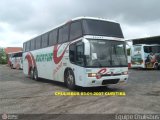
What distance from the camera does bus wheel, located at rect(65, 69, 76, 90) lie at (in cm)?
1212

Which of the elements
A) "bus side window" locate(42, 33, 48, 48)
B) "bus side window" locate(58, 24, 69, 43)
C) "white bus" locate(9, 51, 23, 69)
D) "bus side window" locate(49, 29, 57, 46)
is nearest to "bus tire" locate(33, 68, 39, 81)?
"bus side window" locate(42, 33, 48, 48)

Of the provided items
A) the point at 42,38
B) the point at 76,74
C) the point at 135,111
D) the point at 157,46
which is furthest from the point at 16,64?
the point at 135,111

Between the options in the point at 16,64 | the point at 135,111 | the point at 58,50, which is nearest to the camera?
the point at 135,111

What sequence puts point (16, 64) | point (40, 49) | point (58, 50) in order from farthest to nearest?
point (16, 64)
point (40, 49)
point (58, 50)

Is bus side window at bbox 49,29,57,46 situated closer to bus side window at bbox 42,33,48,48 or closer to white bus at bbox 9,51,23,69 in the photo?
bus side window at bbox 42,33,48,48

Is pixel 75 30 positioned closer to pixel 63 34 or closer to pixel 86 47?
pixel 63 34

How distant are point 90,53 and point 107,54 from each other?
0.89m

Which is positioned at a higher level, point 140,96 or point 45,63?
point 45,63

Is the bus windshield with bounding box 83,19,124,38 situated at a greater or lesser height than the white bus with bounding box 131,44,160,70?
greater

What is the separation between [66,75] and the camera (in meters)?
13.1

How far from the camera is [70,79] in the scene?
12.4 m

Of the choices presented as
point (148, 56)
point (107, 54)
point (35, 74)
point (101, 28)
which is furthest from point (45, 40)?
point (148, 56)

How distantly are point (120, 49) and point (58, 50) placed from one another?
3806 mm

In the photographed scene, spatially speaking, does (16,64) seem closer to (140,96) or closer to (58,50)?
(58,50)
